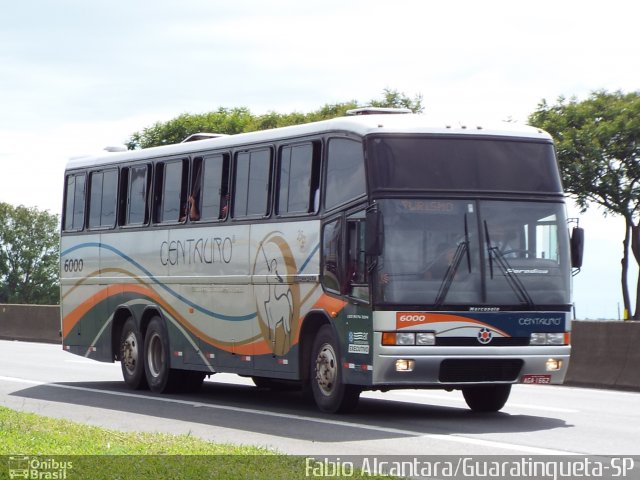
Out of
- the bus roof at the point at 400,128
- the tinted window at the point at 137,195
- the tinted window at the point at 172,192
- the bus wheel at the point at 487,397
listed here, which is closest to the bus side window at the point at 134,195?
the tinted window at the point at 137,195

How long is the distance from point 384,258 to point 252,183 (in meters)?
3.76

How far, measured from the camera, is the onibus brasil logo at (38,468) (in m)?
10.1

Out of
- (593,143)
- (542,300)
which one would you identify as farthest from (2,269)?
(542,300)

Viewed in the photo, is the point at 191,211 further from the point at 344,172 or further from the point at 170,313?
the point at 344,172

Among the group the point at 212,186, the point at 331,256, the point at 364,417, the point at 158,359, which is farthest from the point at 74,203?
the point at 364,417

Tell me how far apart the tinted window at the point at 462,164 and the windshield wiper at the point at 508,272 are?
0.61 m

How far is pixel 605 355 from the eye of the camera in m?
21.9

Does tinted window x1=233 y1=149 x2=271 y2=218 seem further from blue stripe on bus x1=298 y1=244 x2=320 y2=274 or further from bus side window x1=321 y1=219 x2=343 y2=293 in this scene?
bus side window x1=321 y1=219 x2=343 y2=293

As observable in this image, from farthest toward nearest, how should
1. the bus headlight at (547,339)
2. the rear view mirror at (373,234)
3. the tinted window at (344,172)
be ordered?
1. the tinted window at (344,172)
2. the bus headlight at (547,339)
3. the rear view mirror at (373,234)

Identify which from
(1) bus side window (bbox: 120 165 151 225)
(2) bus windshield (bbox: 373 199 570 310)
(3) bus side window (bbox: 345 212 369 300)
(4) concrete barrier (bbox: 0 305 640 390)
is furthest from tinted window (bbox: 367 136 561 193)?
(1) bus side window (bbox: 120 165 151 225)

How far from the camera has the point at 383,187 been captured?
50.9 feet

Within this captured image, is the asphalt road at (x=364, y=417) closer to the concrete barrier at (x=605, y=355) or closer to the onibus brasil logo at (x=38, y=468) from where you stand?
the concrete barrier at (x=605, y=355)

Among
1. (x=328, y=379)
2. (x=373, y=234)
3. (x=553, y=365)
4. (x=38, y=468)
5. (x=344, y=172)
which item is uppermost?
(x=344, y=172)

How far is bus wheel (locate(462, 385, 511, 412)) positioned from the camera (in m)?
17.1
